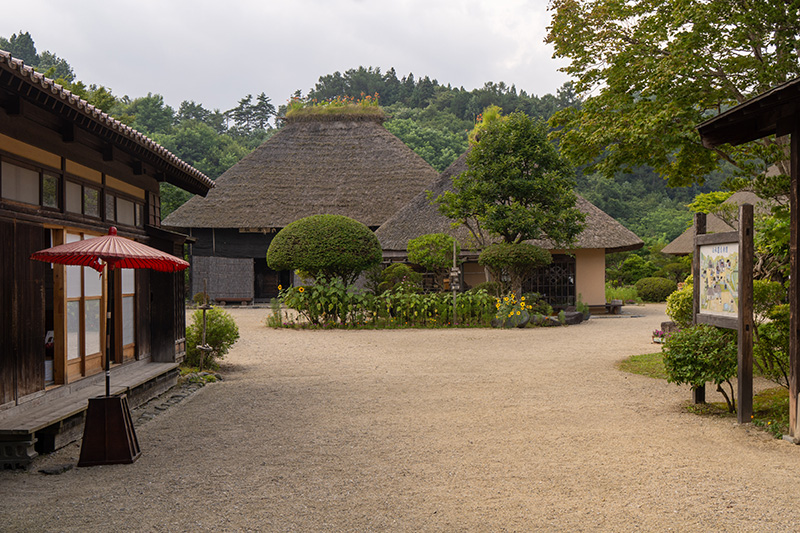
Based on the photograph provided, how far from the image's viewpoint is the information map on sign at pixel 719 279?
6084mm

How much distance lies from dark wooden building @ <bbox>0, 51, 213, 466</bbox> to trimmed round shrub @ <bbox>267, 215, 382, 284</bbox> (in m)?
7.10

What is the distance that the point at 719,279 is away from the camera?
636 centimetres

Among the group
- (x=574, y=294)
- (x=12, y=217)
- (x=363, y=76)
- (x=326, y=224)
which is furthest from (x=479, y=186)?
(x=363, y=76)

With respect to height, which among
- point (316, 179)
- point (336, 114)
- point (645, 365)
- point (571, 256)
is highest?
point (336, 114)

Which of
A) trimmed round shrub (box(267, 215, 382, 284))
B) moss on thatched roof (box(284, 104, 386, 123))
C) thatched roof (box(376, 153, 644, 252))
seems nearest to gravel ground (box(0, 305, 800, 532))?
trimmed round shrub (box(267, 215, 382, 284))

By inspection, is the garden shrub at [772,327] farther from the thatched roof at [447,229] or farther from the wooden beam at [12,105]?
the thatched roof at [447,229]

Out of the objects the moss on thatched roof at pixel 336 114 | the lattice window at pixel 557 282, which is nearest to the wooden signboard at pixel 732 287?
the lattice window at pixel 557 282

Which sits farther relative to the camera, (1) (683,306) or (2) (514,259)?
(2) (514,259)

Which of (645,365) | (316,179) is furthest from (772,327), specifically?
(316,179)

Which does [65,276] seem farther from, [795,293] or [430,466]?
[795,293]

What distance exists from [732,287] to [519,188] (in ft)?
37.2

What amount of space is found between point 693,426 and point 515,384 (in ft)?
9.16

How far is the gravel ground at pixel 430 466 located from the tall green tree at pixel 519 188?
865 cm

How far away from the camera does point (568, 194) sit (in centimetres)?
1748
